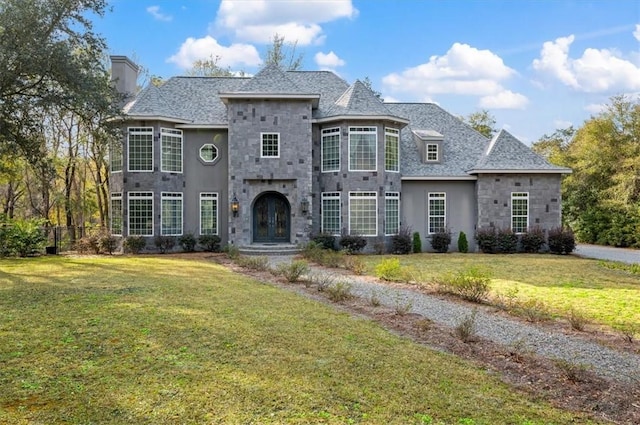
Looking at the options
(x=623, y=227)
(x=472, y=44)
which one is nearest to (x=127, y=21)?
(x=472, y=44)

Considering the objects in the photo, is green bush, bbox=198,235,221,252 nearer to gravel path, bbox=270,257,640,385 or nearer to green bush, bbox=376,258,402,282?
green bush, bbox=376,258,402,282

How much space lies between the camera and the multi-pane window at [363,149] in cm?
2088

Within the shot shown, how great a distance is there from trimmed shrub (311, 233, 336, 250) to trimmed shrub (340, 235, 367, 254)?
14.8 inches

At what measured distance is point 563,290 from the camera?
11.5 meters

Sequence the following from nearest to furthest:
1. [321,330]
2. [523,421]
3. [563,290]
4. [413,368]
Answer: [523,421] → [413,368] → [321,330] → [563,290]

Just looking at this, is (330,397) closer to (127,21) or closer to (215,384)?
(215,384)

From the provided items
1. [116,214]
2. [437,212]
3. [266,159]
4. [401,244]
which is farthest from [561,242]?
[116,214]

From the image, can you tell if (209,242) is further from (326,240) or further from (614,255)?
(614,255)

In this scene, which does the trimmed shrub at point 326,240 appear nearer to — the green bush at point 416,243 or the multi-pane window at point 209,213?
the green bush at point 416,243

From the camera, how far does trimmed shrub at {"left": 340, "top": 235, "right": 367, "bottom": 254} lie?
66.4 ft

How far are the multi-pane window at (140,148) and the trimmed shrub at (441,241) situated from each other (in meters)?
12.6

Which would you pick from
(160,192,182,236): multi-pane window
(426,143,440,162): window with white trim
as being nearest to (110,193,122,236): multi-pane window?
(160,192,182,236): multi-pane window

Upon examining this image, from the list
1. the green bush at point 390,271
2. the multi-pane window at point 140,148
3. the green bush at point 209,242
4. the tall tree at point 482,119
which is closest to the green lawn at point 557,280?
the green bush at point 390,271

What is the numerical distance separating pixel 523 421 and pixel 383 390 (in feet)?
4.22
